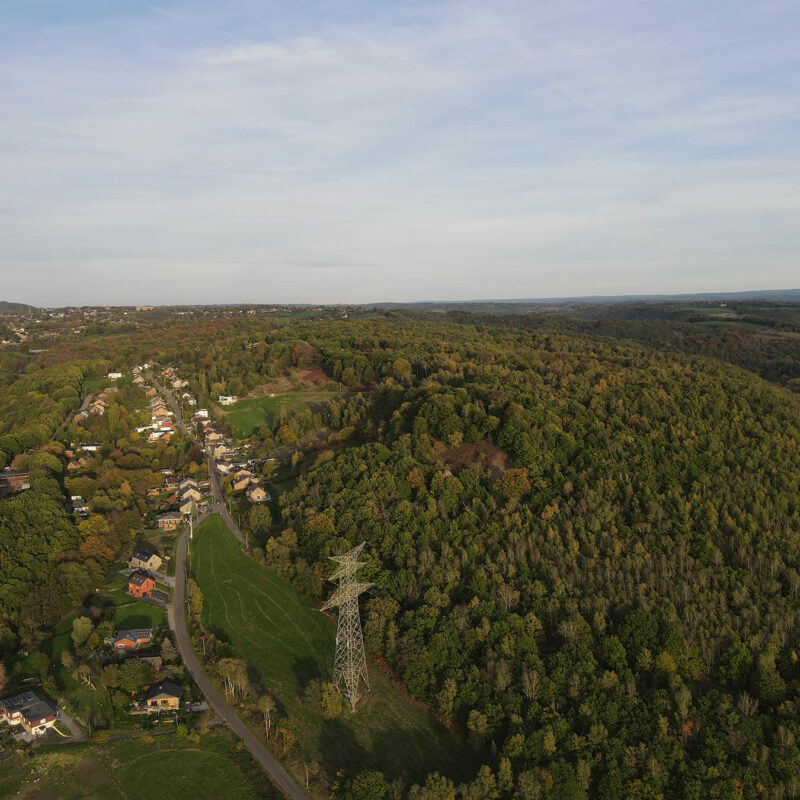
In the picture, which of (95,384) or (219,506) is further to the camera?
(95,384)

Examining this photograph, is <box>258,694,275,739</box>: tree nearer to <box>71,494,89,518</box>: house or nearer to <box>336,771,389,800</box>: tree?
<box>336,771,389,800</box>: tree

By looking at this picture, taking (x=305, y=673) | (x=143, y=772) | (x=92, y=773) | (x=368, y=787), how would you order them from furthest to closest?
(x=305, y=673)
(x=143, y=772)
(x=92, y=773)
(x=368, y=787)

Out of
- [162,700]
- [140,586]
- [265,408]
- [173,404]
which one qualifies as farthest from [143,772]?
[173,404]

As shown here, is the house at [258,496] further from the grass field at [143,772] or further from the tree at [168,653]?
the grass field at [143,772]

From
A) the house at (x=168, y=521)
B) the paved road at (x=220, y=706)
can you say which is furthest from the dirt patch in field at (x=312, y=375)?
the paved road at (x=220, y=706)

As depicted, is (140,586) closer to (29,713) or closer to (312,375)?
(29,713)

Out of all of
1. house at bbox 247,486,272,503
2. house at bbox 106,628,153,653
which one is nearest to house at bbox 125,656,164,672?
house at bbox 106,628,153,653

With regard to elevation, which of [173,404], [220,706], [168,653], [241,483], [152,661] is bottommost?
[220,706]
